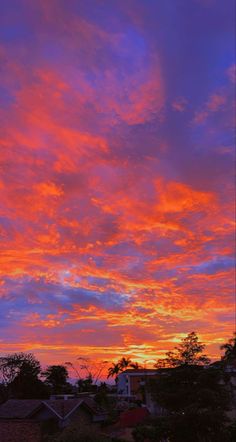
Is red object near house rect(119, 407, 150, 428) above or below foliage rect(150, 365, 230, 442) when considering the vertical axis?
below

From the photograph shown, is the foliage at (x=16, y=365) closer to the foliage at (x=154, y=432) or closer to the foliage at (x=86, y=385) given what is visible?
the foliage at (x=86, y=385)

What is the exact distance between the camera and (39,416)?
4912 centimetres

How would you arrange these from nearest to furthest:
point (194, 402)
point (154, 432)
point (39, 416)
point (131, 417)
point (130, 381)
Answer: point (194, 402)
point (154, 432)
point (39, 416)
point (131, 417)
point (130, 381)

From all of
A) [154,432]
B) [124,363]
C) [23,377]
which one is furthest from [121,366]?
[154,432]

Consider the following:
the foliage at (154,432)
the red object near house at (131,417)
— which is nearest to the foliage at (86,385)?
the red object near house at (131,417)

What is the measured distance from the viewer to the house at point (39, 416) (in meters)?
43.3

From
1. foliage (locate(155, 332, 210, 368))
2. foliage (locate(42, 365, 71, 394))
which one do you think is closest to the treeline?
foliage (locate(42, 365, 71, 394))

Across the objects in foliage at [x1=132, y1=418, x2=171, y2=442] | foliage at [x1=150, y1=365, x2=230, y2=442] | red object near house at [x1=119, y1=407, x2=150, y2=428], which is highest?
foliage at [x1=150, y1=365, x2=230, y2=442]

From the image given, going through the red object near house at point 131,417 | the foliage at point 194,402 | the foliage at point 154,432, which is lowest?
the red object near house at point 131,417

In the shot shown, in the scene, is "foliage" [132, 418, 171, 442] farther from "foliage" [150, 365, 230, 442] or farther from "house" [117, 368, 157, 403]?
"house" [117, 368, 157, 403]

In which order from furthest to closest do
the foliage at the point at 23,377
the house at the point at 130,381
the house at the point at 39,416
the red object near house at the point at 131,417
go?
the house at the point at 130,381, the foliage at the point at 23,377, the red object near house at the point at 131,417, the house at the point at 39,416

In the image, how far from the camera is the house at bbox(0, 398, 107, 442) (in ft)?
142

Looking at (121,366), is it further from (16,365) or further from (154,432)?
(154,432)

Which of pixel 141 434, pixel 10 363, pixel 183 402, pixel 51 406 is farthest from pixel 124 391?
pixel 183 402
